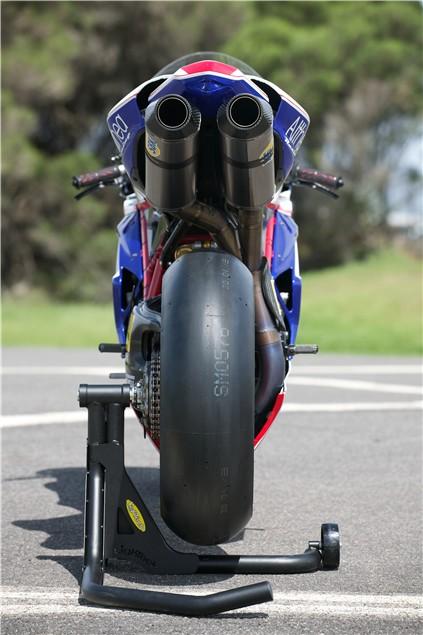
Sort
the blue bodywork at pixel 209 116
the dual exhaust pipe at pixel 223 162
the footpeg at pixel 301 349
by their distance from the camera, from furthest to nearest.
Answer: the footpeg at pixel 301 349 < the blue bodywork at pixel 209 116 < the dual exhaust pipe at pixel 223 162

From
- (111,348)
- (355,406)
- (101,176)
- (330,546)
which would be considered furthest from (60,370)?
(330,546)

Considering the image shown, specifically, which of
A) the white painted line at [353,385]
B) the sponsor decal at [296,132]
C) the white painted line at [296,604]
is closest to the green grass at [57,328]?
the white painted line at [353,385]

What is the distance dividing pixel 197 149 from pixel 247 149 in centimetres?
18

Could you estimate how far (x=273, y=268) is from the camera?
3.76m

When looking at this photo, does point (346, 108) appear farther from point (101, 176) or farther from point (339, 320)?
point (101, 176)

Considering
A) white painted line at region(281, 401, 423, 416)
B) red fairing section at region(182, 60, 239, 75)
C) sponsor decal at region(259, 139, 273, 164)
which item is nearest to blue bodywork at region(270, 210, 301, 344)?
sponsor decal at region(259, 139, 273, 164)

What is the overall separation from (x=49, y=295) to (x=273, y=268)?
24442mm

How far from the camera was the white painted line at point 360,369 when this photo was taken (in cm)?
1003

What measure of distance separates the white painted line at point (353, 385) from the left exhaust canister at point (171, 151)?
5.72 m

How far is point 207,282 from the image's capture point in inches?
116

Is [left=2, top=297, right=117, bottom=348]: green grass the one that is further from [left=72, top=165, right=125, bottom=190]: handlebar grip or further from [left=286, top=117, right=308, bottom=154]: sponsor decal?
[left=286, top=117, right=308, bottom=154]: sponsor decal

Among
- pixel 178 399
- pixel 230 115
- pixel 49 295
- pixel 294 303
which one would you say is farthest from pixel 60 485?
pixel 49 295

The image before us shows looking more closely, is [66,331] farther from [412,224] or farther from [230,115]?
[412,224]

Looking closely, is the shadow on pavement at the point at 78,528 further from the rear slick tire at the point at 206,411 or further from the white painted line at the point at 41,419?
the white painted line at the point at 41,419
